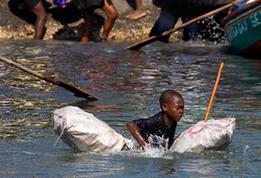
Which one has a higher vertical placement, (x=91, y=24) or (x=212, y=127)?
(x=212, y=127)

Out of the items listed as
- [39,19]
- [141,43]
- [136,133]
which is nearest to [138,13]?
[39,19]

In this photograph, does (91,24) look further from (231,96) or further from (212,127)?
(212,127)

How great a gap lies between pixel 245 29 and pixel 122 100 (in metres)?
4.47

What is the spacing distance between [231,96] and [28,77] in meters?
2.78

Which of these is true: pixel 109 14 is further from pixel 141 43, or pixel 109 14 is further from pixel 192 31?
pixel 192 31

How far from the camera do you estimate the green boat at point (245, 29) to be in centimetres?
1384

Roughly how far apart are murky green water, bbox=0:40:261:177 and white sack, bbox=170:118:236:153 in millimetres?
83

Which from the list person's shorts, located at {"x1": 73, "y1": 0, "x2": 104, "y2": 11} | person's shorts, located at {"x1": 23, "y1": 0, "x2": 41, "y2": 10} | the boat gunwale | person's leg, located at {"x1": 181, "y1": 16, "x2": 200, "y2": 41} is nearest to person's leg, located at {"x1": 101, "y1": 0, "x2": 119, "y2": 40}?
person's shorts, located at {"x1": 73, "y1": 0, "x2": 104, "y2": 11}

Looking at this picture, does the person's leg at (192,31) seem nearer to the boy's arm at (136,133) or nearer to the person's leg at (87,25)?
the person's leg at (87,25)

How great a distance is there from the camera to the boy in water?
7.46m

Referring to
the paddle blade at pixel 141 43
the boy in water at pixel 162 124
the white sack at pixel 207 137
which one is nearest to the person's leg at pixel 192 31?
the paddle blade at pixel 141 43

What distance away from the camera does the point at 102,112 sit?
9734mm

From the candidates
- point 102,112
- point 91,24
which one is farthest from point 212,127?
point 91,24

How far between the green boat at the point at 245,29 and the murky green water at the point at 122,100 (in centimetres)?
38
